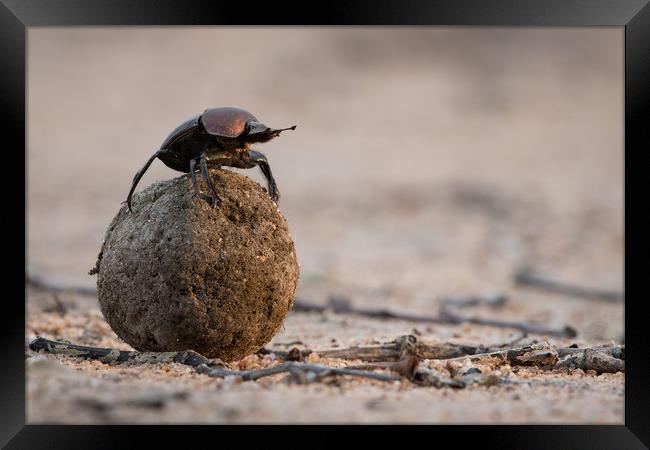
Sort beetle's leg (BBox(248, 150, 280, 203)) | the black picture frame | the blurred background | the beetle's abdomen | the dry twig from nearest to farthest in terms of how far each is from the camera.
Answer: the black picture frame < the dry twig < the beetle's abdomen < beetle's leg (BBox(248, 150, 280, 203)) < the blurred background

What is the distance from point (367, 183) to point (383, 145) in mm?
4850

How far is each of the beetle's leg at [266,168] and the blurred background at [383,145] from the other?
4197mm

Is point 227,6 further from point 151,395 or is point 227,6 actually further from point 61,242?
point 61,242

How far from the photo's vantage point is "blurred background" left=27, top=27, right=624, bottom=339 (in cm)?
1251

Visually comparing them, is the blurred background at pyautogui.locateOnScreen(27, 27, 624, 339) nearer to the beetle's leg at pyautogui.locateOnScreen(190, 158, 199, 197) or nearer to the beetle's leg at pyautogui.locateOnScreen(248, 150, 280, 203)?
the beetle's leg at pyautogui.locateOnScreen(248, 150, 280, 203)

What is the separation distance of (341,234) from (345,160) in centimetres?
711

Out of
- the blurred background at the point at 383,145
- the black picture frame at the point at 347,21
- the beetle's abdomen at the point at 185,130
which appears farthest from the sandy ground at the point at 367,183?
the beetle's abdomen at the point at 185,130

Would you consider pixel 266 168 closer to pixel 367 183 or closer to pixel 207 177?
pixel 207 177

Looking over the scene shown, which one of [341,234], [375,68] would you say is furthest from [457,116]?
[341,234]

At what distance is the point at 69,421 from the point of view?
3.31m

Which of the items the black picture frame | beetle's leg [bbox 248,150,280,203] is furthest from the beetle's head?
the black picture frame

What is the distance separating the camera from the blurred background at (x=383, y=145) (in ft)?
41.0

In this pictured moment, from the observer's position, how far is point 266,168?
5.10 m

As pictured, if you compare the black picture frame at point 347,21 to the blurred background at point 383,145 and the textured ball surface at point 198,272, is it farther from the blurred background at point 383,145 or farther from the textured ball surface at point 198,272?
the blurred background at point 383,145
